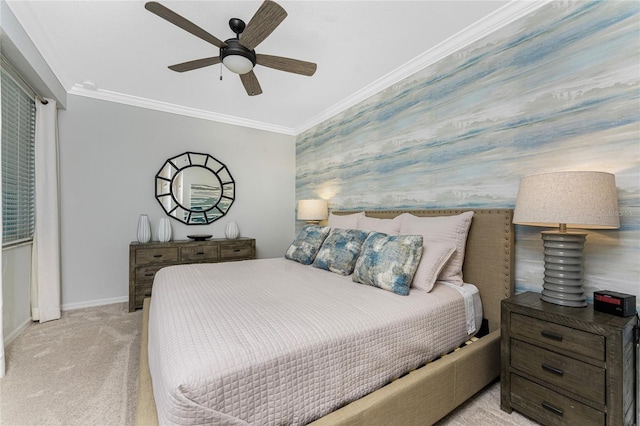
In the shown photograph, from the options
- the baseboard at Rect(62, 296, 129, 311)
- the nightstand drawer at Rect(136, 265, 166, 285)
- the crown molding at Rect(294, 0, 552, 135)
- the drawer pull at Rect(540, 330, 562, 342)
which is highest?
the crown molding at Rect(294, 0, 552, 135)

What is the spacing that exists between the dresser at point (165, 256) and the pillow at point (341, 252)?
1644 millimetres

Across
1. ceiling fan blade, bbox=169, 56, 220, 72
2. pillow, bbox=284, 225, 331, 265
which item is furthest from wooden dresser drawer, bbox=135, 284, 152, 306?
ceiling fan blade, bbox=169, 56, 220, 72

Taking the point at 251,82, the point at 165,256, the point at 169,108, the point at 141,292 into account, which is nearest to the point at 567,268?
the point at 251,82

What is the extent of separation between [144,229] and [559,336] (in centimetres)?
391

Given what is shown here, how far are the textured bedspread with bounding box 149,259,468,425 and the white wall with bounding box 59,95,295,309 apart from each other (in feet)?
6.86

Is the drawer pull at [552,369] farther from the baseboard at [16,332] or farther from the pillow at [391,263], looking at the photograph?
the baseboard at [16,332]

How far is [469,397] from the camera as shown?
5.21 ft

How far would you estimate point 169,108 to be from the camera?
12.1 feet

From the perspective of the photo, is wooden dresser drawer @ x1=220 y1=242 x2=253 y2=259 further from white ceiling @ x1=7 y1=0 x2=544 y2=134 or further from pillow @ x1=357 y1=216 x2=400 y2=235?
white ceiling @ x1=7 y1=0 x2=544 y2=134

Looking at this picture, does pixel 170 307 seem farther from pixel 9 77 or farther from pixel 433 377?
pixel 9 77

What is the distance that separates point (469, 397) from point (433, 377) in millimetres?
439

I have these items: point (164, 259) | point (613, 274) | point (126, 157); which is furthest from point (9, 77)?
point (613, 274)

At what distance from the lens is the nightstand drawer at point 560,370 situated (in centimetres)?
126

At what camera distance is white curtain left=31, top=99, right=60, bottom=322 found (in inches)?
110
